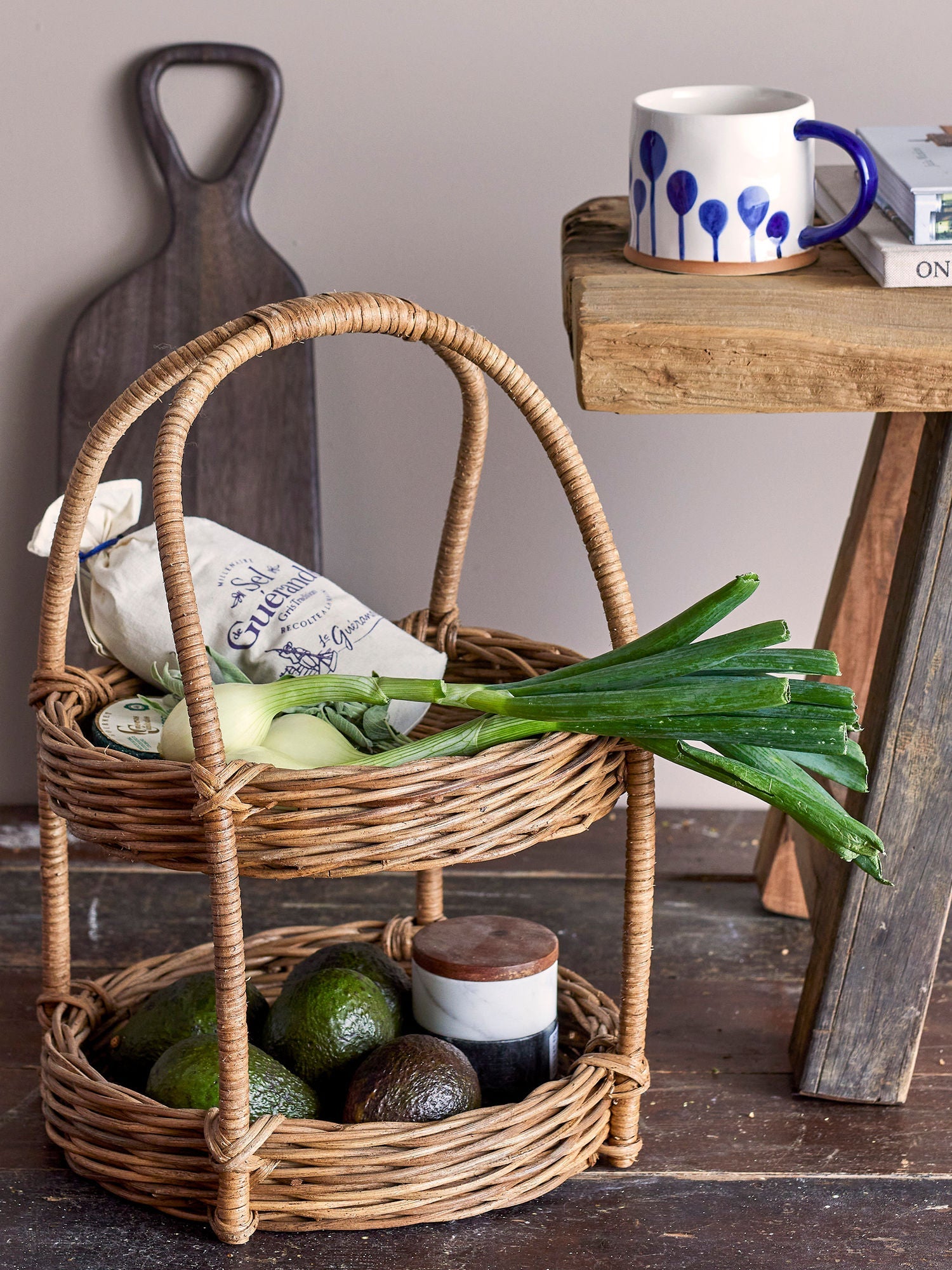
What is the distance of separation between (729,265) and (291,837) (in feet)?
1.78

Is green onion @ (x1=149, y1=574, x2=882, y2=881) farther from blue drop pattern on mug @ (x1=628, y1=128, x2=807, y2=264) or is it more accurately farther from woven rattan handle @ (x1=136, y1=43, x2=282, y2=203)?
woven rattan handle @ (x1=136, y1=43, x2=282, y2=203)

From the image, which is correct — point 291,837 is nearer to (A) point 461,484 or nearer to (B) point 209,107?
(A) point 461,484

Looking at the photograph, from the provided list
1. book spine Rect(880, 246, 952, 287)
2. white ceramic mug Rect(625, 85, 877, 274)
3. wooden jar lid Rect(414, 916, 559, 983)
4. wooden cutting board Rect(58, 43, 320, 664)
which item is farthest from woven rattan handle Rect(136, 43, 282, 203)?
wooden jar lid Rect(414, 916, 559, 983)

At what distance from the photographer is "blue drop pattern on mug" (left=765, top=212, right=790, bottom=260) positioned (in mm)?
990

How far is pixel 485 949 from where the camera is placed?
98cm

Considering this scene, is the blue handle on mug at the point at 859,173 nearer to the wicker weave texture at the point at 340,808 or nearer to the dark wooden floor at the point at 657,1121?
the wicker weave texture at the point at 340,808

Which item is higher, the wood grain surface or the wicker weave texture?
the wood grain surface

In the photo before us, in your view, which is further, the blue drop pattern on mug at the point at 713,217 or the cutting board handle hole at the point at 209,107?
the cutting board handle hole at the point at 209,107

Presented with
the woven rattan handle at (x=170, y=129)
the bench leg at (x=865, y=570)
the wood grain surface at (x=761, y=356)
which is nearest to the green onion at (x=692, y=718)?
the wood grain surface at (x=761, y=356)

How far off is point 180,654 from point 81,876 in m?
0.80

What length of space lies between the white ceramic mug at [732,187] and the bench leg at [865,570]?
29 cm

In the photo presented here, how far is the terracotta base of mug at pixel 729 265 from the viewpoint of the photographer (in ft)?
3.27

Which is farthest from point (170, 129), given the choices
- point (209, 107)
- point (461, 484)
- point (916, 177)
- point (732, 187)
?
point (916, 177)

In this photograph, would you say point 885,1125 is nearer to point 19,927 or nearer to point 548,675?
point 548,675
